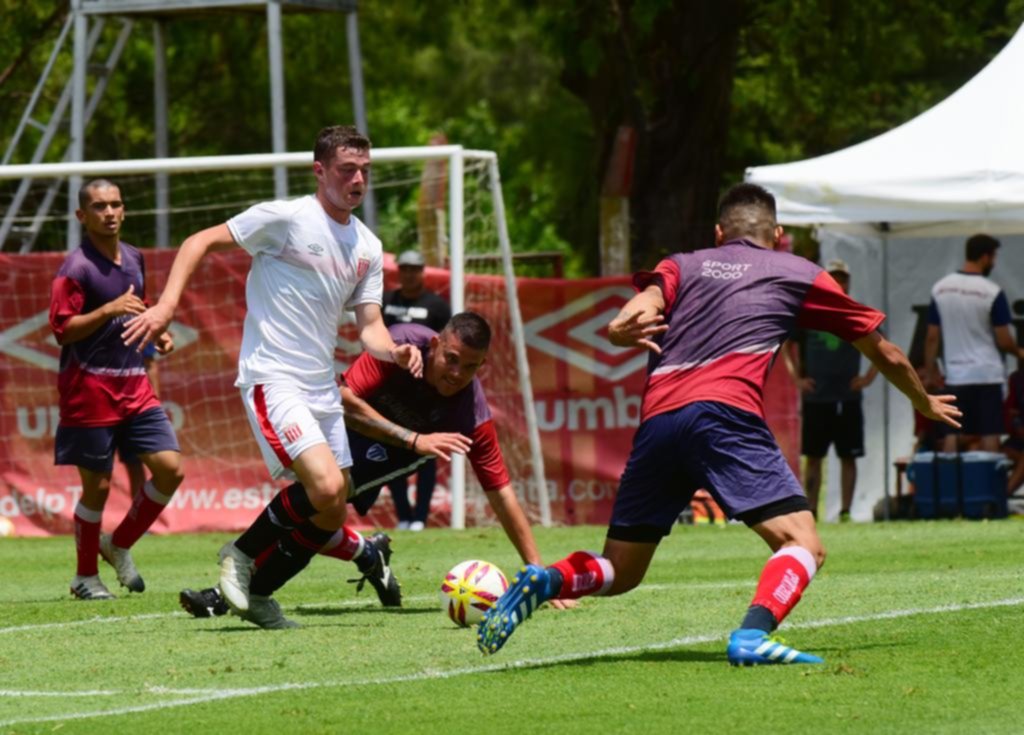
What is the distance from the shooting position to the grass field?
6371 mm

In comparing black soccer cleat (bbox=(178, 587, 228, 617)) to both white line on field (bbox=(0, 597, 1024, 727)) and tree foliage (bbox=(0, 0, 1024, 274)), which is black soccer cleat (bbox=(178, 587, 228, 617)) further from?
tree foliage (bbox=(0, 0, 1024, 274))

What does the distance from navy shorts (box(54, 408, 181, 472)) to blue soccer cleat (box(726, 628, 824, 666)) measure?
4.76 metres

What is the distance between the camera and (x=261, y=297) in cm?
880

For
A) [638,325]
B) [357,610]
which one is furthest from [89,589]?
[638,325]

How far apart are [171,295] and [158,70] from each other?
56.2 feet

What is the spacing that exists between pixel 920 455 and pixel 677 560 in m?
4.45

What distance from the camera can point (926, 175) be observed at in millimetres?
15078

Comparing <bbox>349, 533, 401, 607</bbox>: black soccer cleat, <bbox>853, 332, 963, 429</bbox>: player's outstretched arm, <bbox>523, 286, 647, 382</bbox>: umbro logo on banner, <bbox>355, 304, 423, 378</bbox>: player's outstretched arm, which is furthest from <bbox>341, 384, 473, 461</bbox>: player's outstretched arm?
<bbox>523, 286, 647, 382</bbox>: umbro logo on banner

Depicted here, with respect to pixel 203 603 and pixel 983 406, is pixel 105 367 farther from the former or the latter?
pixel 983 406

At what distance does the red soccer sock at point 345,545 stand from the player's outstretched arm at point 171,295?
5.65 feet

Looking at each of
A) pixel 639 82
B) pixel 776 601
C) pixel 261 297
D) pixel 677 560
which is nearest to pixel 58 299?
pixel 261 297

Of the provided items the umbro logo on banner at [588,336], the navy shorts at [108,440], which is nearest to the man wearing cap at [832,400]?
the umbro logo on banner at [588,336]

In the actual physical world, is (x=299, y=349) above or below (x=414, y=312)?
above

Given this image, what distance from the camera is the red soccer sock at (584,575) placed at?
24.8 ft
